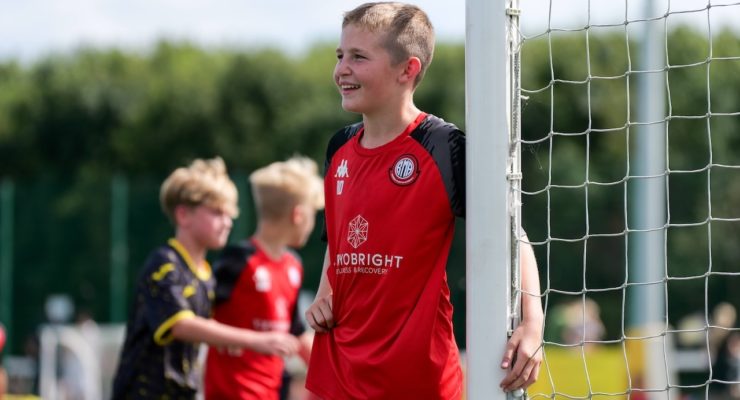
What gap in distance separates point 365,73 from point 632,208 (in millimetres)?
15928

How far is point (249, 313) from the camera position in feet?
17.5

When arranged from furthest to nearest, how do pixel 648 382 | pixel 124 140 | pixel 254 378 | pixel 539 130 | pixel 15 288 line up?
pixel 124 140
pixel 539 130
pixel 15 288
pixel 648 382
pixel 254 378

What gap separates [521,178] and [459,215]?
8.2 inches

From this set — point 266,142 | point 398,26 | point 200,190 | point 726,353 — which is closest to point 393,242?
point 398,26

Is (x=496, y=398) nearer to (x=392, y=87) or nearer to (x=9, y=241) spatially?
(x=392, y=87)

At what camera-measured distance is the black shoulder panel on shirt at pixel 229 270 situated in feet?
17.5

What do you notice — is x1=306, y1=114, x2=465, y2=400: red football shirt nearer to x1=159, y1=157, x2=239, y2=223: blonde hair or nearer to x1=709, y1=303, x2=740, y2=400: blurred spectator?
x1=159, y1=157, x2=239, y2=223: blonde hair

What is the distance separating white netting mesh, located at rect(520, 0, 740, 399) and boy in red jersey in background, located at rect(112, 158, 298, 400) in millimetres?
1435

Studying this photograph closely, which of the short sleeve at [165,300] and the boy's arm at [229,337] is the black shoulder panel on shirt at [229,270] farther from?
the boy's arm at [229,337]

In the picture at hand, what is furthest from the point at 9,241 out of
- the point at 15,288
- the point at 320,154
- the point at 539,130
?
the point at 320,154

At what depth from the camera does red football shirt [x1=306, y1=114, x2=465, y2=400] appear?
3.18m

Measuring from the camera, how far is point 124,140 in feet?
117

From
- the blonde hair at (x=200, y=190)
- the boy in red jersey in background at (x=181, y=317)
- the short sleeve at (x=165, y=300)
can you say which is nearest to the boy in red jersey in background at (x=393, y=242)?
the boy in red jersey in background at (x=181, y=317)

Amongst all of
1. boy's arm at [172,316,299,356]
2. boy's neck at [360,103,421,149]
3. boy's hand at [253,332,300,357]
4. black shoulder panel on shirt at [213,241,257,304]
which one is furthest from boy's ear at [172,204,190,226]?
boy's neck at [360,103,421,149]
